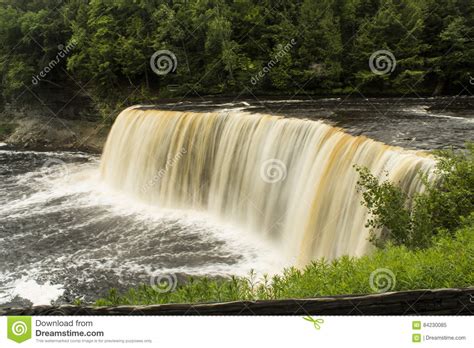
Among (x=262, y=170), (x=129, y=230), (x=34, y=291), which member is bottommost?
(x=34, y=291)

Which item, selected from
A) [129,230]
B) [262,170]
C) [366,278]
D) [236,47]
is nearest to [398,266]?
[366,278]

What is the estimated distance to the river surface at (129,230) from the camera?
1321 cm

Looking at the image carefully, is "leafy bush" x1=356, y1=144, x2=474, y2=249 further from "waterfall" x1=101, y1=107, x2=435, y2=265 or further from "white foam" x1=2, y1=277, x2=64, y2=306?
"white foam" x1=2, y1=277, x2=64, y2=306

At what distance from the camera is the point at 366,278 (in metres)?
5.99

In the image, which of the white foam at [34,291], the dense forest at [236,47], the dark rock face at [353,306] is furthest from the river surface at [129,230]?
the dark rock face at [353,306]

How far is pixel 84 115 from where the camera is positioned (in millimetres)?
30609

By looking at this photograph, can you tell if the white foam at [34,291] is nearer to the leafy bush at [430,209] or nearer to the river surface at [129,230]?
the river surface at [129,230]

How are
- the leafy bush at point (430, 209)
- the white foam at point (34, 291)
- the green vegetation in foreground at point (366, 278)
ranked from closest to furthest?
the green vegetation in foreground at point (366, 278) → the leafy bush at point (430, 209) → the white foam at point (34, 291)

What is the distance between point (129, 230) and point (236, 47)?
623 inches

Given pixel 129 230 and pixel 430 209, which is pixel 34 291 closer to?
pixel 129 230

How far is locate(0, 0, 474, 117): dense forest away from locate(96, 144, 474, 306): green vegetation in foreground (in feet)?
61.6

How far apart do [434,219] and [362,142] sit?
15.9ft

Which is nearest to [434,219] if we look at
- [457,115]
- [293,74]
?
[457,115]

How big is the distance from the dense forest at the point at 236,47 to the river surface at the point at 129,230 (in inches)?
183
